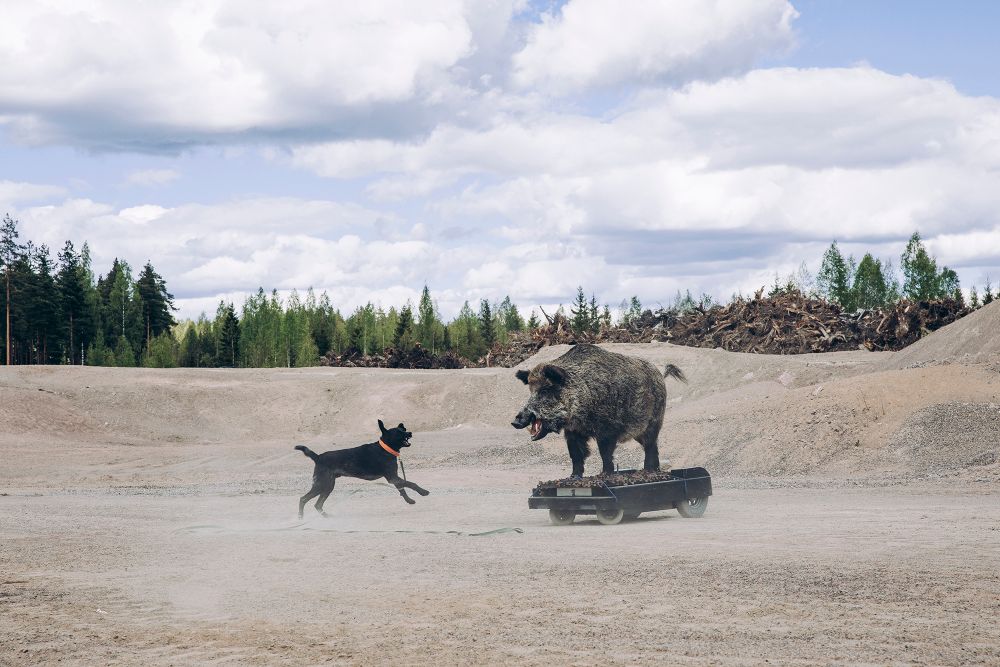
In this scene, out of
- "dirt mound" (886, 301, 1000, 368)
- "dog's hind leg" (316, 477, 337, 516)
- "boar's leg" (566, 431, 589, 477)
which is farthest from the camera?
"dirt mound" (886, 301, 1000, 368)

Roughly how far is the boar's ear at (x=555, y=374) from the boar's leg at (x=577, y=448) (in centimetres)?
95

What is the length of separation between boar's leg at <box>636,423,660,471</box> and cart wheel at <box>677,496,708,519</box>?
3.41 ft

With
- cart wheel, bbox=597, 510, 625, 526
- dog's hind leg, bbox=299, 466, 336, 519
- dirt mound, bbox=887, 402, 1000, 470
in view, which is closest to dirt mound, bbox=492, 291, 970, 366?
dirt mound, bbox=887, 402, 1000, 470

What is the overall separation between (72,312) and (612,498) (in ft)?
248

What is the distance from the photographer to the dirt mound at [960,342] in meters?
35.4

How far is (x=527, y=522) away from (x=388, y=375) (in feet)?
108

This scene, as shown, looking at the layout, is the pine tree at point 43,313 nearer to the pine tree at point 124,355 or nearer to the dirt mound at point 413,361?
the pine tree at point 124,355

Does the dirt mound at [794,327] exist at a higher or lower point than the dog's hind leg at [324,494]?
higher

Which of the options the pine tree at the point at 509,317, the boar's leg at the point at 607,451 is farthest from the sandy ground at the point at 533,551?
the pine tree at the point at 509,317

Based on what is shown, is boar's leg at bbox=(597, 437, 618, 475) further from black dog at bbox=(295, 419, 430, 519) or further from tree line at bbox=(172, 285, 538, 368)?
tree line at bbox=(172, 285, 538, 368)

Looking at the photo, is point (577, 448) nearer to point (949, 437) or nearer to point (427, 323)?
point (949, 437)

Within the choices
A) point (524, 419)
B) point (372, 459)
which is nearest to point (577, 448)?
point (524, 419)

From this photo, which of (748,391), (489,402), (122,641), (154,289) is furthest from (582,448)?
(154,289)

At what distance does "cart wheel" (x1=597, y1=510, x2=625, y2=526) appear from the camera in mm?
17078
